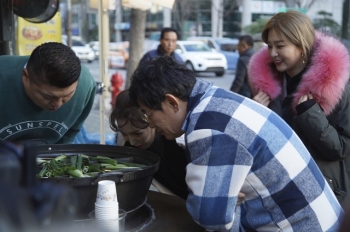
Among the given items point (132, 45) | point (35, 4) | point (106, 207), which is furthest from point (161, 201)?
point (132, 45)

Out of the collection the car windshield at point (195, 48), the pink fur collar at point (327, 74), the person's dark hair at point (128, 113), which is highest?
the pink fur collar at point (327, 74)

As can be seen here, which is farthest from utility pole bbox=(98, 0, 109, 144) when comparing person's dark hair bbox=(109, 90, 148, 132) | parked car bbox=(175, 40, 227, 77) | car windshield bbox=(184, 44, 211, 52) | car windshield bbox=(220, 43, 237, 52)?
car windshield bbox=(220, 43, 237, 52)

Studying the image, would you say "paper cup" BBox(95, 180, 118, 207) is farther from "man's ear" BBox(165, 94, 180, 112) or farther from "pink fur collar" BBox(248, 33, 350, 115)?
"pink fur collar" BBox(248, 33, 350, 115)

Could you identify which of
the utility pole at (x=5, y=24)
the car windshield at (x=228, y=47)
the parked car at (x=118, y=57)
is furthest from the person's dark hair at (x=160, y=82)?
the car windshield at (x=228, y=47)

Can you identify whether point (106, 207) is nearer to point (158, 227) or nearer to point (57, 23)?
point (158, 227)

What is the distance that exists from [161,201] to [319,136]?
0.91m

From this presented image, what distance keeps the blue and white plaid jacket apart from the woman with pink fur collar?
30.0 inches

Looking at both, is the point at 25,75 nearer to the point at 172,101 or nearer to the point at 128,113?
the point at 128,113

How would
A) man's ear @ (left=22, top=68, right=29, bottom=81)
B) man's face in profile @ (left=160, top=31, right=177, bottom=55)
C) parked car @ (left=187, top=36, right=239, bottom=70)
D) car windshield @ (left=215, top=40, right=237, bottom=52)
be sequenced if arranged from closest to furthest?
man's ear @ (left=22, top=68, right=29, bottom=81)
man's face in profile @ (left=160, top=31, right=177, bottom=55)
parked car @ (left=187, top=36, right=239, bottom=70)
car windshield @ (left=215, top=40, right=237, bottom=52)

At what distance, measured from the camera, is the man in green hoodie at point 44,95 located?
2.62 metres

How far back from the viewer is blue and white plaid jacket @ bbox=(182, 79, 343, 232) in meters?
1.92

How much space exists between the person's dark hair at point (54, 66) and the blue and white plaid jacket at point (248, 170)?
808 millimetres

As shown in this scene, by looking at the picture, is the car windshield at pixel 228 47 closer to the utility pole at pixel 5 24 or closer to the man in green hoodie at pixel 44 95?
the utility pole at pixel 5 24

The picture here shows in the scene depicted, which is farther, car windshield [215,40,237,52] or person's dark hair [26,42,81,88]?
car windshield [215,40,237,52]
